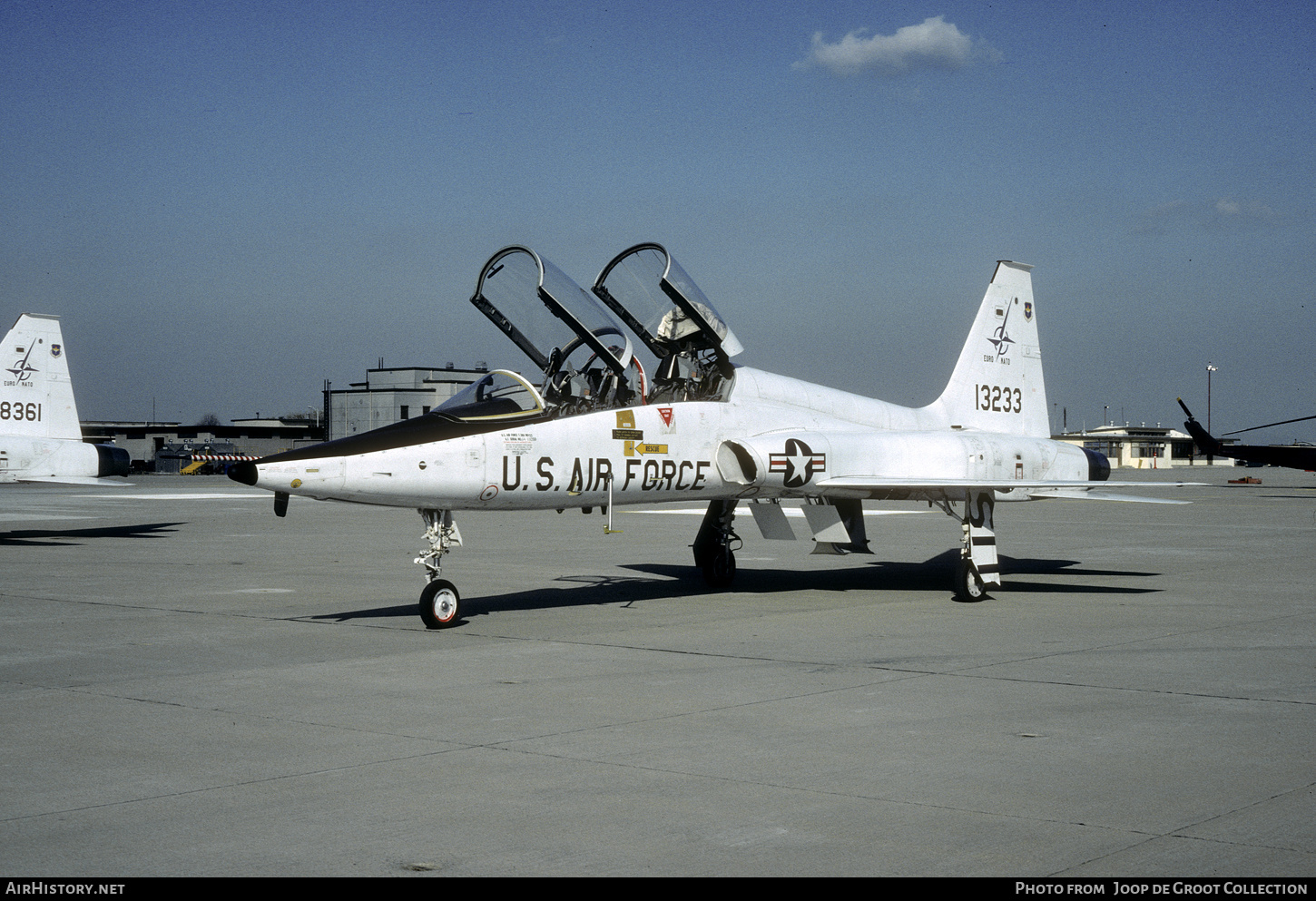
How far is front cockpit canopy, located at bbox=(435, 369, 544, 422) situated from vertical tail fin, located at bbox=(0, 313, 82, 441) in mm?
15884

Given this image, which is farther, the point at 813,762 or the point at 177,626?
the point at 177,626

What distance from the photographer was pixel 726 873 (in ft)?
14.4

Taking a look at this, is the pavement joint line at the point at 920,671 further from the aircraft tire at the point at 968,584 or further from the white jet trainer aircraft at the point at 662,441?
the aircraft tire at the point at 968,584

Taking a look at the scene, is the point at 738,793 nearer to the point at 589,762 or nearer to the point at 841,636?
the point at 589,762

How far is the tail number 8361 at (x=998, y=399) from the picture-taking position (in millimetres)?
17234

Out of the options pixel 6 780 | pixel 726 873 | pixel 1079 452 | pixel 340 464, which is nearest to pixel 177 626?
pixel 340 464

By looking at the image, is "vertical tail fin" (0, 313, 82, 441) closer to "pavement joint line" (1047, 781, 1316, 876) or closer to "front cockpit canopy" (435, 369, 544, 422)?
"front cockpit canopy" (435, 369, 544, 422)

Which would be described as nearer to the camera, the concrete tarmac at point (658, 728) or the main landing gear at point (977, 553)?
the concrete tarmac at point (658, 728)

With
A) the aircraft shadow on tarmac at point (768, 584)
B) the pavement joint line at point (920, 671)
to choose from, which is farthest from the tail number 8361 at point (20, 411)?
the aircraft shadow on tarmac at point (768, 584)

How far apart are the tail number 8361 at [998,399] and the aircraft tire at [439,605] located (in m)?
9.05

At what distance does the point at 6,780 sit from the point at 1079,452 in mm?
14752

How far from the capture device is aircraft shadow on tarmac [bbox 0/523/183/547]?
22.9 m
